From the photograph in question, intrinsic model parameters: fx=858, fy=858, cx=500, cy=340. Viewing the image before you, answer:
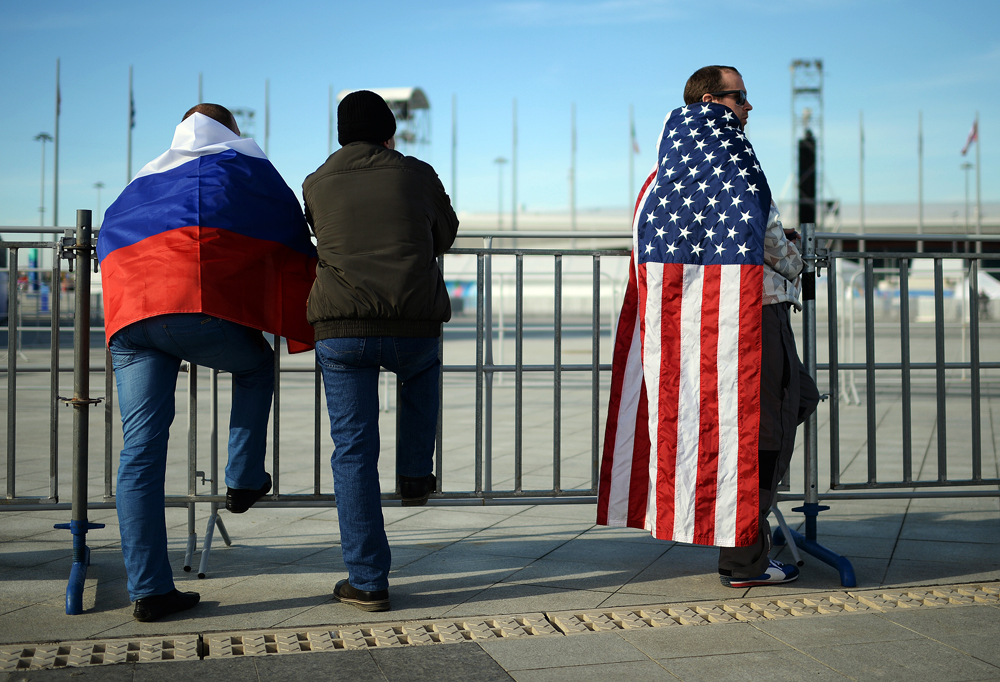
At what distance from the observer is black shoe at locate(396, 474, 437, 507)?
3568 mm

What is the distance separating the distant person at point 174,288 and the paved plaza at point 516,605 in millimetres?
400

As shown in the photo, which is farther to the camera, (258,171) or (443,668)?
(258,171)

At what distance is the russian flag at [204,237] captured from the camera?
3.18 meters

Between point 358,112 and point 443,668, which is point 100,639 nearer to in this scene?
point 443,668

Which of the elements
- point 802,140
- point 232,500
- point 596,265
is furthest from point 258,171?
point 802,140

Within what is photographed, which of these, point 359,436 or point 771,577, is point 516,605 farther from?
point 771,577

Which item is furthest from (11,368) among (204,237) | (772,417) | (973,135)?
(973,135)

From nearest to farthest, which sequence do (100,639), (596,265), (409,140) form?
1. (100,639)
2. (596,265)
3. (409,140)

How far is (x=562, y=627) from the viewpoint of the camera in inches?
123

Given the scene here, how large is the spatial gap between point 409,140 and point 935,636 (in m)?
47.6

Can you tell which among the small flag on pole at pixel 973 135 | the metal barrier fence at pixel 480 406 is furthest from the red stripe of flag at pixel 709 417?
the small flag on pole at pixel 973 135

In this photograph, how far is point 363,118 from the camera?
129 inches

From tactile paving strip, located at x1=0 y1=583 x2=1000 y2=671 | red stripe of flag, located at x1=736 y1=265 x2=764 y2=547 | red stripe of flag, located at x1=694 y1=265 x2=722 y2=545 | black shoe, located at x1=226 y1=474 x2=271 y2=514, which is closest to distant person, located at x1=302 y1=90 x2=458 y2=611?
tactile paving strip, located at x1=0 y1=583 x2=1000 y2=671

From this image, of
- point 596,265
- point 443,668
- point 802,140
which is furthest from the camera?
point 802,140
